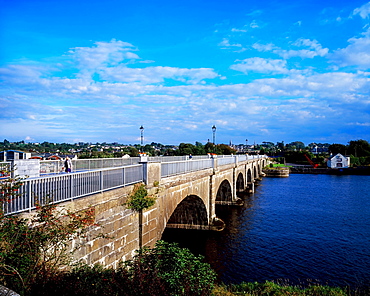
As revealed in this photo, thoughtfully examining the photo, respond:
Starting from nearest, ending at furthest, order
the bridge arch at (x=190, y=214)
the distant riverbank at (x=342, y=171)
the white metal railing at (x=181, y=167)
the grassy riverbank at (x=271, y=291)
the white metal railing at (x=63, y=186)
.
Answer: the white metal railing at (x=63, y=186) → the grassy riverbank at (x=271, y=291) → the white metal railing at (x=181, y=167) → the bridge arch at (x=190, y=214) → the distant riverbank at (x=342, y=171)

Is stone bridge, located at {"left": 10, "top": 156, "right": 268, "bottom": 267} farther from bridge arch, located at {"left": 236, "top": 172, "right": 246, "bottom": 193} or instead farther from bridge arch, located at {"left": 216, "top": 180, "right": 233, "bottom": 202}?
bridge arch, located at {"left": 236, "top": 172, "right": 246, "bottom": 193}

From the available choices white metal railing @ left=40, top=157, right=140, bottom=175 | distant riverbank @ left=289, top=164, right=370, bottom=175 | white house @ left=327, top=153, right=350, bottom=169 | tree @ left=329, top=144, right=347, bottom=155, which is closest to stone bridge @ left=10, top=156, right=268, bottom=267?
white metal railing @ left=40, top=157, right=140, bottom=175

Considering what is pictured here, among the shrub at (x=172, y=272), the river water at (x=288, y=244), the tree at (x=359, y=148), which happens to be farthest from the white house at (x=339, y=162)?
the shrub at (x=172, y=272)

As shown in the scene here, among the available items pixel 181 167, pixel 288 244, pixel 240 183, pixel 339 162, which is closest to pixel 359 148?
pixel 339 162

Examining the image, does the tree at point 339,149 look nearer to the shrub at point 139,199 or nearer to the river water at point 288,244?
the river water at point 288,244

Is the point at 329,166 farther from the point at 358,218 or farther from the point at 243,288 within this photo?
the point at 243,288

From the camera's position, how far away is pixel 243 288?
39.4 ft

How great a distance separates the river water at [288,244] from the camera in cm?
1566

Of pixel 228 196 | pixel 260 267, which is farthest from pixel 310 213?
pixel 260 267

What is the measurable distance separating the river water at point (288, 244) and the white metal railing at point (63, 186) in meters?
9.07

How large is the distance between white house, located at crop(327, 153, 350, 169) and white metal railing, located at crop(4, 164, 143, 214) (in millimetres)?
102716

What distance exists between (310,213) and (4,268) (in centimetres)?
2992

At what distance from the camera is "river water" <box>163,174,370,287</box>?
15656 mm

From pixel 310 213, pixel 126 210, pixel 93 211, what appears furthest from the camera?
pixel 310 213
